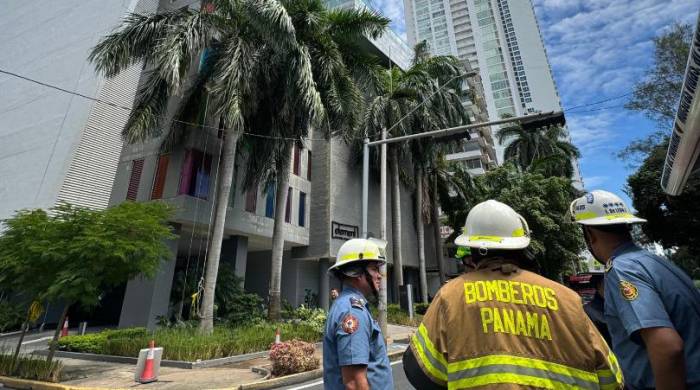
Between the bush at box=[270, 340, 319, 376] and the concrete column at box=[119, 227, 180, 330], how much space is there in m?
8.15

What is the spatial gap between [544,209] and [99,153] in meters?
25.2

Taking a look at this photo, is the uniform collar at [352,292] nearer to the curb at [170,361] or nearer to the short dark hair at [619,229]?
the short dark hair at [619,229]

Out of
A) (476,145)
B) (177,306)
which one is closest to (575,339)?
(177,306)

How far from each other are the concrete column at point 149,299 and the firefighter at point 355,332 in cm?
1390

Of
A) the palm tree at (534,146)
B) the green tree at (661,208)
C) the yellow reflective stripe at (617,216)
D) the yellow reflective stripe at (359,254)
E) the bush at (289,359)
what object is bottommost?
the bush at (289,359)

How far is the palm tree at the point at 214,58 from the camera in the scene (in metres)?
12.5

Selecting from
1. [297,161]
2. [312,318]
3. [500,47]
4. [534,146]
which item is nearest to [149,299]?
[312,318]

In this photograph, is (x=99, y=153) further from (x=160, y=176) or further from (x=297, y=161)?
Answer: (x=297, y=161)

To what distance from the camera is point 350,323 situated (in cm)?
242

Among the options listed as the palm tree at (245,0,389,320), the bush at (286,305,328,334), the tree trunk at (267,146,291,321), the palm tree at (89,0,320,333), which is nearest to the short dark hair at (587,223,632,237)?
the palm tree at (89,0,320,333)

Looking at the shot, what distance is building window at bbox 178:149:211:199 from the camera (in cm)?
1609

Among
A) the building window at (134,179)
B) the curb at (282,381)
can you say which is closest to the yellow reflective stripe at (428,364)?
the curb at (282,381)

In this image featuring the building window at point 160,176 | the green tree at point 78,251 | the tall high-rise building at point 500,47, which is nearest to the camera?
the green tree at point 78,251

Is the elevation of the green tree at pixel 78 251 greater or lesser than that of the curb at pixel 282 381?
greater
